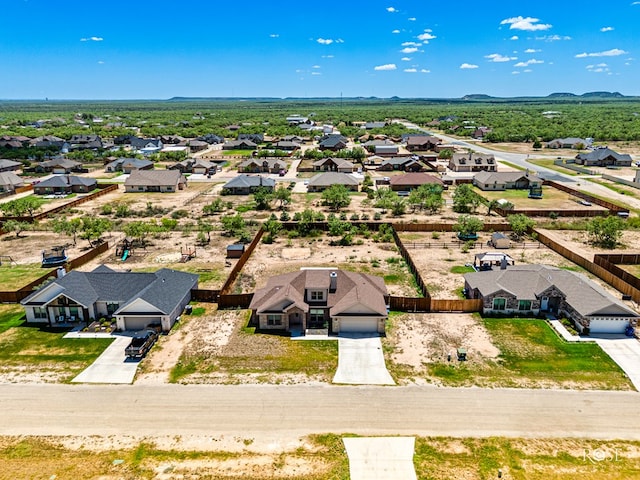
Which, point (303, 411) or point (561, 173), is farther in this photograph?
point (561, 173)

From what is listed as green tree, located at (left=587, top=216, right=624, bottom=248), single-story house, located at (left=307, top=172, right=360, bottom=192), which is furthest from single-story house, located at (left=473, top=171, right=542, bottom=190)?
green tree, located at (left=587, top=216, right=624, bottom=248)

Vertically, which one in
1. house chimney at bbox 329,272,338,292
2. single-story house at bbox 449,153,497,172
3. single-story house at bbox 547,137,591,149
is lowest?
house chimney at bbox 329,272,338,292

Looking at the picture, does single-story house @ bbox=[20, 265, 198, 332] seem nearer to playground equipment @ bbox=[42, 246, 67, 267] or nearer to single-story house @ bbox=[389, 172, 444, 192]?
playground equipment @ bbox=[42, 246, 67, 267]

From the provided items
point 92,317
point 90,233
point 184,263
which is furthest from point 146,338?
point 90,233

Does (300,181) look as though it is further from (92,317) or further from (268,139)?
(268,139)

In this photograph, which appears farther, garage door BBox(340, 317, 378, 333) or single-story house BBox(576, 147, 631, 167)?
single-story house BBox(576, 147, 631, 167)

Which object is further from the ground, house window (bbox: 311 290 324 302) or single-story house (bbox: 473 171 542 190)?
single-story house (bbox: 473 171 542 190)

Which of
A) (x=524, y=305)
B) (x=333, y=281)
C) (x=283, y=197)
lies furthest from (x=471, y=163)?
(x=333, y=281)
